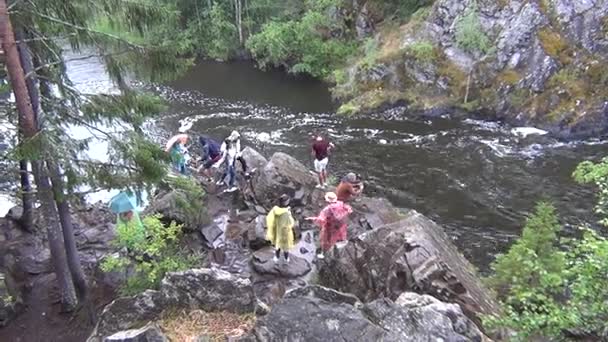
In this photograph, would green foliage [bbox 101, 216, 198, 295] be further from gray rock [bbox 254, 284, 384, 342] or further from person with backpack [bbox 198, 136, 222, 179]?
person with backpack [bbox 198, 136, 222, 179]

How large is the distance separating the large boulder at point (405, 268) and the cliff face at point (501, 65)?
14661 millimetres

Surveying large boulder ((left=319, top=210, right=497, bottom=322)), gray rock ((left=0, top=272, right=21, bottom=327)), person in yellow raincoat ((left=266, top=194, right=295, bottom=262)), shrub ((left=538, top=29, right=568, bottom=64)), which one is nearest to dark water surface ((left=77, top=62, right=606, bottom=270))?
shrub ((left=538, top=29, right=568, bottom=64))

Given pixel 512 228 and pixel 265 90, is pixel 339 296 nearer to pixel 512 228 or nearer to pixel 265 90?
pixel 512 228

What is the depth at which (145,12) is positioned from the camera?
10.5 meters

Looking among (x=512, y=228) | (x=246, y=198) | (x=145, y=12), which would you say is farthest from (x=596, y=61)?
(x=145, y=12)

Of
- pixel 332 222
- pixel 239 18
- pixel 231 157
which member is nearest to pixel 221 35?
pixel 239 18

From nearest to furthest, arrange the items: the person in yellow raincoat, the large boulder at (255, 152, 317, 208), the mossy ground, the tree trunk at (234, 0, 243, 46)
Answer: the mossy ground, the person in yellow raincoat, the large boulder at (255, 152, 317, 208), the tree trunk at (234, 0, 243, 46)

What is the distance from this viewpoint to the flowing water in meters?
17.9

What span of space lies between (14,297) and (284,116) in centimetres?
1830

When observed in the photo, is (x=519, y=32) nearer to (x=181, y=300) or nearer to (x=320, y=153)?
(x=320, y=153)

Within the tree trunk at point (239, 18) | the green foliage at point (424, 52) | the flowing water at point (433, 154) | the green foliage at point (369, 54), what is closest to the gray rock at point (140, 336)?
the flowing water at point (433, 154)

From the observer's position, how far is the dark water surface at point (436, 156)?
58.7 ft

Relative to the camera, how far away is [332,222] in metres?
13.3

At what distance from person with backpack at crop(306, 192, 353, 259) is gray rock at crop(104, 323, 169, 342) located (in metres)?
6.65
